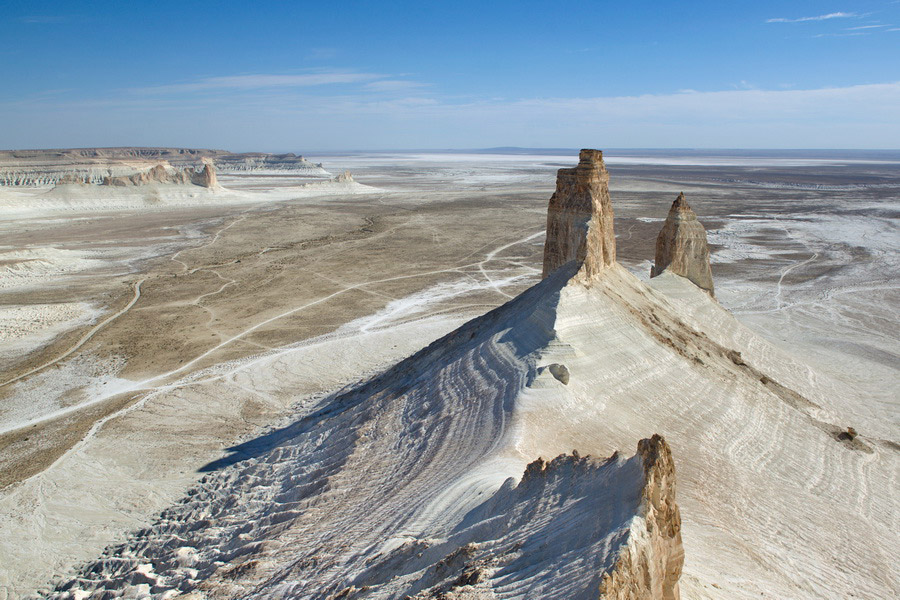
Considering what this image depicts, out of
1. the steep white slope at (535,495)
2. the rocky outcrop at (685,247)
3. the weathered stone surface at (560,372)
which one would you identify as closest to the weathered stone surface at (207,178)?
the rocky outcrop at (685,247)

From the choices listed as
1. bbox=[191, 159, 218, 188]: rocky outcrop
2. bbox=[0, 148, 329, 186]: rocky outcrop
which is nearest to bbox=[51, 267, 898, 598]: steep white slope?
bbox=[191, 159, 218, 188]: rocky outcrop

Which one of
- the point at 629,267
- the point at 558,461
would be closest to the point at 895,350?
the point at 629,267

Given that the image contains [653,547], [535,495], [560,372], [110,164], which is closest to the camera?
Answer: [653,547]

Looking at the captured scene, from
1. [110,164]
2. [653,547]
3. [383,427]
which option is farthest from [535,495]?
[110,164]

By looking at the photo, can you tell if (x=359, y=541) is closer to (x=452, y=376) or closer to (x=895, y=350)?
(x=452, y=376)

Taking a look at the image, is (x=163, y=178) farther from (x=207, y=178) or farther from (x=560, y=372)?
(x=560, y=372)

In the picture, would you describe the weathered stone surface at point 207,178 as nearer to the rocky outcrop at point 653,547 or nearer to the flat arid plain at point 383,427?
the flat arid plain at point 383,427

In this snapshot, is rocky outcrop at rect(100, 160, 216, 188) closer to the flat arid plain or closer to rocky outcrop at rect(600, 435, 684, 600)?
the flat arid plain
